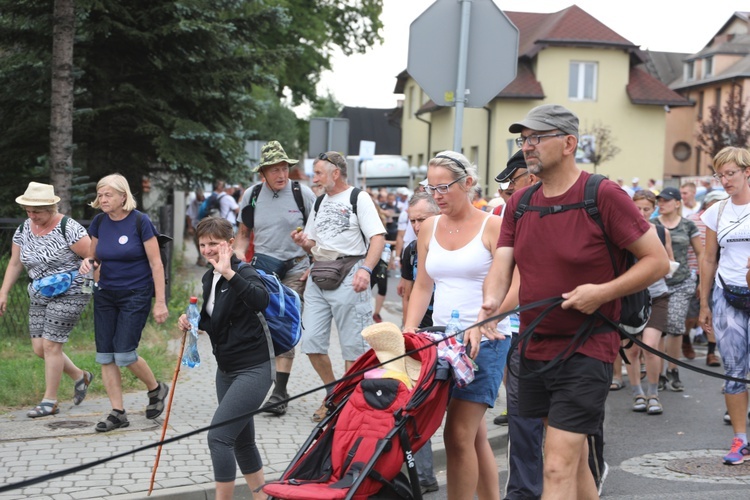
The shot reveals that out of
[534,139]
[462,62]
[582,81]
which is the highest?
[582,81]

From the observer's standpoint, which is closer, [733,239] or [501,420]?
[733,239]

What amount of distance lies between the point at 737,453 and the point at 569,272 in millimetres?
3472

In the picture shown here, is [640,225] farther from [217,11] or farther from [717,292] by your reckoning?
[217,11]

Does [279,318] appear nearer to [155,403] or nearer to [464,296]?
[464,296]

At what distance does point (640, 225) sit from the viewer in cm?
433

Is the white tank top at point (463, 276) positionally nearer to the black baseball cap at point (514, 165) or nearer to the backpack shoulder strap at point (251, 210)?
the black baseball cap at point (514, 165)

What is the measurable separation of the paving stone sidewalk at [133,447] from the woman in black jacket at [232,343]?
0.64 meters

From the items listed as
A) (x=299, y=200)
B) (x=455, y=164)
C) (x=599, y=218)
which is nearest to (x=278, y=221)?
(x=299, y=200)

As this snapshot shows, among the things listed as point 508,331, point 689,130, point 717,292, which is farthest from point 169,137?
point 689,130

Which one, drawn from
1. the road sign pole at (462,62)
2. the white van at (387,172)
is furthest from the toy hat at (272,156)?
the white van at (387,172)

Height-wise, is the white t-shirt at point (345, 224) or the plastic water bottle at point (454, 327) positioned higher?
the white t-shirt at point (345, 224)

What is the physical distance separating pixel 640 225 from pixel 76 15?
1161 centimetres

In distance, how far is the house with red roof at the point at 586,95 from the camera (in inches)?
1769

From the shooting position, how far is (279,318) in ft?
18.6
